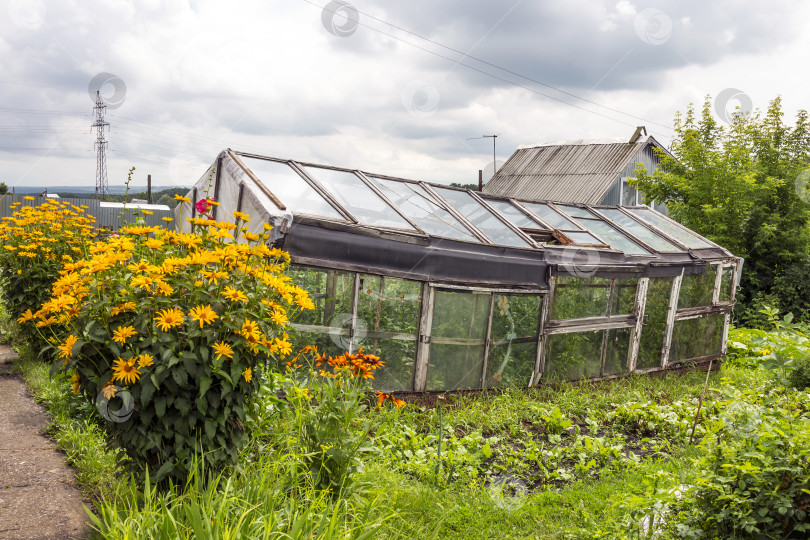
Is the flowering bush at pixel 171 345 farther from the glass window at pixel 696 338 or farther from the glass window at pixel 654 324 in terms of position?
the glass window at pixel 696 338

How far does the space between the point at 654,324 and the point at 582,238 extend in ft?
5.86

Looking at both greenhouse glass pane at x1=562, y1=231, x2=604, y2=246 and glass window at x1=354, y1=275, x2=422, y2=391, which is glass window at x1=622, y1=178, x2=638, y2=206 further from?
glass window at x1=354, y1=275, x2=422, y2=391

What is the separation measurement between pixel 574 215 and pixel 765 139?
8.16 m

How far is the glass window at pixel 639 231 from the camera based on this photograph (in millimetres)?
8438

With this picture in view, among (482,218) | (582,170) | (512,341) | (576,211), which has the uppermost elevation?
(582,170)

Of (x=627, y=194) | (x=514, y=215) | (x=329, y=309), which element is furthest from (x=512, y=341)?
(x=627, y=194)

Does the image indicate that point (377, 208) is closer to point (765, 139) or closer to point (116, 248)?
point (116, 248)

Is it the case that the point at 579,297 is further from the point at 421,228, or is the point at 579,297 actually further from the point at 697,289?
the point at 697,289

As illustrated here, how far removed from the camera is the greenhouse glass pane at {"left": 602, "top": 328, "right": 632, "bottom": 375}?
762 cm

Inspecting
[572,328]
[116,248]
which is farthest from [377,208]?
[116,248]

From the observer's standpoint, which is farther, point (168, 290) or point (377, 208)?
point (377, 208)

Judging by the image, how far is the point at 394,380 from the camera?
5.65 m

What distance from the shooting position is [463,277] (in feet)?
19.5

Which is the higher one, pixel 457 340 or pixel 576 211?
pixel 576 211
